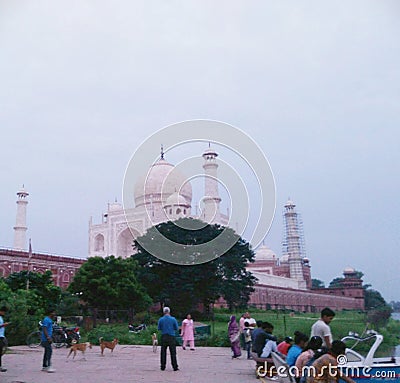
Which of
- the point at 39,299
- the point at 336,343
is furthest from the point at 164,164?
the point at 336,343

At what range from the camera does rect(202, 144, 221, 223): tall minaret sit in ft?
119

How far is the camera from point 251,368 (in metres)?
8.78

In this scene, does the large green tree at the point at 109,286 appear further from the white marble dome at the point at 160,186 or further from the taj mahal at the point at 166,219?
the white marble dome at the point at 160,186

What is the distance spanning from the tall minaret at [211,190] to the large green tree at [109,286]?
1408 centimetres

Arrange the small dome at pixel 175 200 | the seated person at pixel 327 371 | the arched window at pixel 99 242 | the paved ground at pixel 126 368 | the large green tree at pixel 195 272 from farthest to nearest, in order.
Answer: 1. the arched window at pixel 99 242
2. the small dome at pixel 175 200
3. the large green tree at pixel 195 272
4. the paved ground at pixel 126 368
5. the seated person at pixel 327 371

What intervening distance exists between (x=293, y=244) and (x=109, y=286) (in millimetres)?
29112

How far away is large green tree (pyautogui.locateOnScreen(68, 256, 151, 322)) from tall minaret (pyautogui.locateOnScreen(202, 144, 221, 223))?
46.2 feet

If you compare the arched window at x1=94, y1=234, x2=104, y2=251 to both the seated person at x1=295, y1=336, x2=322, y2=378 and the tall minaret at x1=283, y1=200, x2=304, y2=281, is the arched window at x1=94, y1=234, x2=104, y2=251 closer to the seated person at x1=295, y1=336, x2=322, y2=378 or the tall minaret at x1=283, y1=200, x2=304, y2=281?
the tall minaret at x1=283, y1=200, x2=304, y2=281

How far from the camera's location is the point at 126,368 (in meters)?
8.70

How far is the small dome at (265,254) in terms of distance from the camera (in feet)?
160

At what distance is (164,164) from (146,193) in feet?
10.2

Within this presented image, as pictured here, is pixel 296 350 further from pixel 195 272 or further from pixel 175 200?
pixel 175 200

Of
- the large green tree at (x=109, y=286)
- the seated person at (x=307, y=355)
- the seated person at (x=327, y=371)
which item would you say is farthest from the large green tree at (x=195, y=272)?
the seated person at (x=327, y=371)

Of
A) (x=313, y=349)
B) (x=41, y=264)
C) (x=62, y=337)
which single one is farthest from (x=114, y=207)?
(x=313, y=349)
